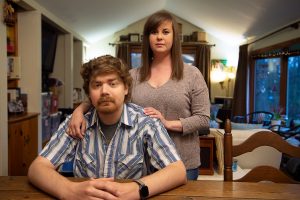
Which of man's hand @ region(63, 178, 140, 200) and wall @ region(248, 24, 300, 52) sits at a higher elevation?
wall @ region(248, 24, 300, 52)

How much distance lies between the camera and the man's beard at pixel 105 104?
44.9 inches

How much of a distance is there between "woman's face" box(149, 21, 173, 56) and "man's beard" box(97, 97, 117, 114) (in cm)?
43

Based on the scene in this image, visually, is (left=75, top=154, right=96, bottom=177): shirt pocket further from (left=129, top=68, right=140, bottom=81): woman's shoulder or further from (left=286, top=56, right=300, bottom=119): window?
(left=286, top=56, right=300, bottom=119): window

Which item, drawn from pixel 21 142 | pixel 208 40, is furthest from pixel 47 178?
pixel 208 40

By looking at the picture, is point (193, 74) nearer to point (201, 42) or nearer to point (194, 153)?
point (194, 153)

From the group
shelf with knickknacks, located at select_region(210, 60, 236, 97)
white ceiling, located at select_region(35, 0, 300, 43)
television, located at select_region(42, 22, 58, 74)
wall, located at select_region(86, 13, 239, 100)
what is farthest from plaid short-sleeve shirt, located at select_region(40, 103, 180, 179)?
wall, located at select_region(86, 13, 239, 100)

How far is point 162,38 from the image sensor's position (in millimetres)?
1452

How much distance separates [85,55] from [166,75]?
701cm

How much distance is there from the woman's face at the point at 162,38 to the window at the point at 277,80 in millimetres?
4311

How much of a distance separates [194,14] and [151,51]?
20.3ft

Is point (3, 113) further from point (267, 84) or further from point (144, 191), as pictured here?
point (267, 84)

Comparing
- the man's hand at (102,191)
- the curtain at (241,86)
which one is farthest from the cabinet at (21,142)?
the curtain at (241,86)

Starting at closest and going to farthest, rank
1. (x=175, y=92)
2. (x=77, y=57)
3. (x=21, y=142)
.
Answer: (x=175, y=92) → (x=21, y=142) → (x=77, y=57)

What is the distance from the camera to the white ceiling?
4863 mm
